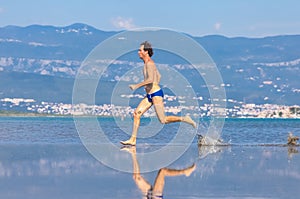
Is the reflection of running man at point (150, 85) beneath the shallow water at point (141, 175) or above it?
above

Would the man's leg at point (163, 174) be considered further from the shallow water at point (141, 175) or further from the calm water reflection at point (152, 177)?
the shallow water at point (141, 175)

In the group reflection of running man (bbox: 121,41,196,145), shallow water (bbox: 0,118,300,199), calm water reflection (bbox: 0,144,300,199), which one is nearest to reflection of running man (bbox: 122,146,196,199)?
calm water reflection (bbox: 0,144,300,199)

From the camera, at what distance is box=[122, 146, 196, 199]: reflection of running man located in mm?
17000

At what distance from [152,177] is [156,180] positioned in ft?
1.87

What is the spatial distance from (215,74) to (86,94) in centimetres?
426

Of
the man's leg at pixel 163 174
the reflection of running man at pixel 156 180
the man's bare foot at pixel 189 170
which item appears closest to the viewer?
the reflection of running man at pixel 156 180

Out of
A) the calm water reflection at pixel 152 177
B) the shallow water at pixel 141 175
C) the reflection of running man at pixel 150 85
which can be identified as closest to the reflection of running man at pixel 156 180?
the calm water reflection at pixel 152 177

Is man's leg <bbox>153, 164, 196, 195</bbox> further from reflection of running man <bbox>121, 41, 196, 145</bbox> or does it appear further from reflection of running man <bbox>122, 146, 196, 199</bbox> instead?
reflection of running man <bbox>121, 41, 196, 145</bbox>

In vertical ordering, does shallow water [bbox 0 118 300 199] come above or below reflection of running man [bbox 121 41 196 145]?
below

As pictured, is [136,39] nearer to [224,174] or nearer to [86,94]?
[86,94]

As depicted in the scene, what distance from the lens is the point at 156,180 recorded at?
1931 cm

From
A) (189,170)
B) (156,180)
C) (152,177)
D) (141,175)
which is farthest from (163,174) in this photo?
(189,170)

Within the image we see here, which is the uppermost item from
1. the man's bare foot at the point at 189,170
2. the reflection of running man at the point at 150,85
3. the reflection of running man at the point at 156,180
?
the reflection of running man at the point at 150,85

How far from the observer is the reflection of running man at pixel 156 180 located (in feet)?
55.8
